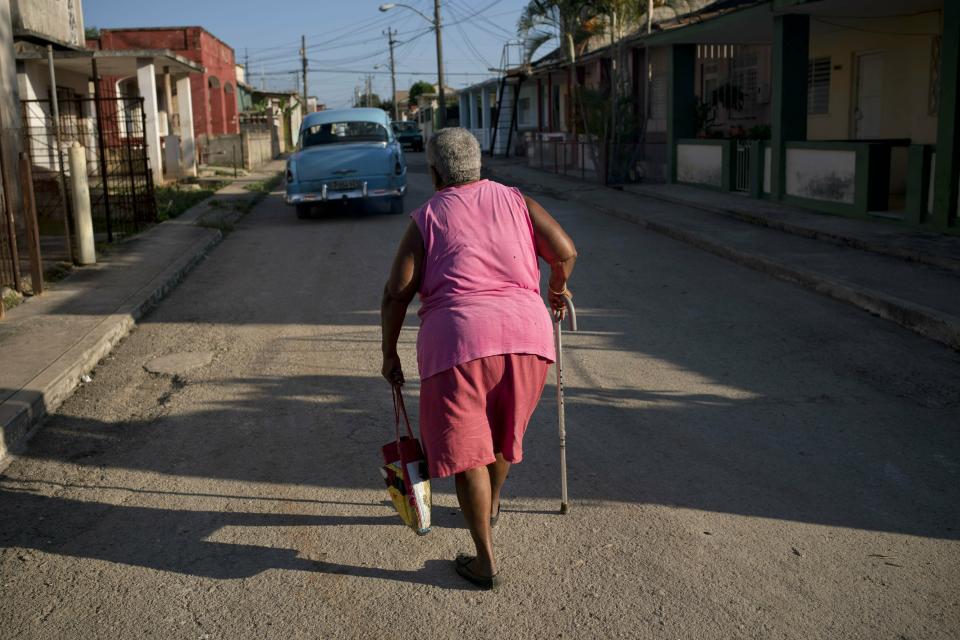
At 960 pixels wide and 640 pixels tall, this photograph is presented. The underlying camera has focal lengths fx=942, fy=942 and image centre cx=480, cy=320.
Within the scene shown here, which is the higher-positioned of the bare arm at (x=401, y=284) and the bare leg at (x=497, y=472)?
the bare arm at (x=401, y=284)

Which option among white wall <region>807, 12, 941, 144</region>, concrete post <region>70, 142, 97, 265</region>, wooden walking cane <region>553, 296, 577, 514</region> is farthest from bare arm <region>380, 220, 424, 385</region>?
white wall <region>807, 12, 941, 144</region>

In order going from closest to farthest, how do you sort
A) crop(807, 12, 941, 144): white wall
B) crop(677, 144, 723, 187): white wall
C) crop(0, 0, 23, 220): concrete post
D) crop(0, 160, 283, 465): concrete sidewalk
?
1. crop(0, 160, 283, 465): concrete sidewalk
2. crop(0, 0, 23, 220): concrete post
3. crop(807, 12, 941, 144): white wall
4. crop(677, 144, 723, 187): white wall

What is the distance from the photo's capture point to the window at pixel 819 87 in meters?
20.0

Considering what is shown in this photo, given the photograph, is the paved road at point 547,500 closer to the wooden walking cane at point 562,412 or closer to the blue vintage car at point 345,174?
the wooden walking cane at point 562,412

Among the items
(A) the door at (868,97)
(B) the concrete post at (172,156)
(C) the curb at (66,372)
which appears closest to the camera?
(C) the curb at (66,372)

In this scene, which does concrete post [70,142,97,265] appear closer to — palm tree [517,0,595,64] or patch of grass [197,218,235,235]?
patch of grass [197,218,235,235]

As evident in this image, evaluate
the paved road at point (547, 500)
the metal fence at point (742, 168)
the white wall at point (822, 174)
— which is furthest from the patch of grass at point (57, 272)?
the metal fence at point (742, 168)

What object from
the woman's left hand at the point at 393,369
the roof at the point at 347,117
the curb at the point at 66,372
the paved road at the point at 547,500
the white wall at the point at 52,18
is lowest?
the paved road at the point at 547,500

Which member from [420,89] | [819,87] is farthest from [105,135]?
[420,89]

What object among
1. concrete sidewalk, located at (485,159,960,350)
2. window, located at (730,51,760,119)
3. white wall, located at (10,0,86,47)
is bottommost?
concrete sidewalk, located at (485,159,960,350)

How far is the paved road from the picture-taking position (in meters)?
3.50

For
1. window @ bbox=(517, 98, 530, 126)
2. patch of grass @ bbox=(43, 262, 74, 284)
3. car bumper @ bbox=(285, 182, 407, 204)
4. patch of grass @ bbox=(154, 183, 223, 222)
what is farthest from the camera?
window @ bbox=(517, 98, 530, 126)

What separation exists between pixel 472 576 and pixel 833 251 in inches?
358

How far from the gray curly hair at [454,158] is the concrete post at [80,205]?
9.20m
